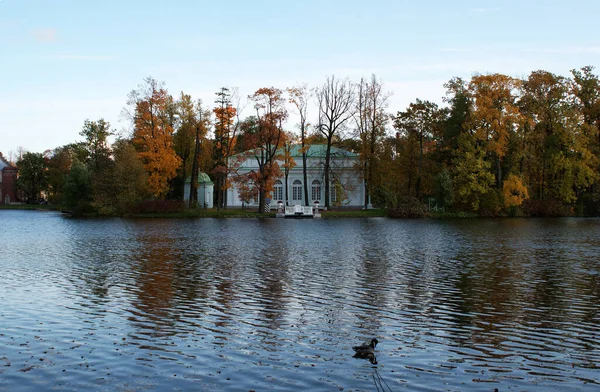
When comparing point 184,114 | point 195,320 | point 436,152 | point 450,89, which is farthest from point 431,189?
point 195,320

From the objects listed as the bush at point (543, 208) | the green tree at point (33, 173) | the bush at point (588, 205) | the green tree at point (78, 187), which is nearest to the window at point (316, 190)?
the bush at point (543, 208)

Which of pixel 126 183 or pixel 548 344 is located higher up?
pixel 126 183

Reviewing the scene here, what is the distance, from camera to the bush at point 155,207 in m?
65.8

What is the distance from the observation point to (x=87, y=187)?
226 ft

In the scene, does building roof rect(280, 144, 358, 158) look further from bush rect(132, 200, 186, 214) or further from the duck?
the duck

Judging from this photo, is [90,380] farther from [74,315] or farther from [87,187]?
[87,187]

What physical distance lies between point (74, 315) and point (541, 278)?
14278 mm

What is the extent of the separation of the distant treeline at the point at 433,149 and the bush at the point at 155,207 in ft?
0.38

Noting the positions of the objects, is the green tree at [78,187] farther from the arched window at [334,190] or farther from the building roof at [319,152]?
the arched window at [334,190]

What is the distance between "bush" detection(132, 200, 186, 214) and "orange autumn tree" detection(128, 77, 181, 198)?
1.27m

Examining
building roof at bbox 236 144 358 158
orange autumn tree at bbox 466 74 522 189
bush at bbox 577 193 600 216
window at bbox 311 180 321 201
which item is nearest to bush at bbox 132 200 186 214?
building roof at bbox 236 144 358 158

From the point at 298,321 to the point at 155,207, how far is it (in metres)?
55.2

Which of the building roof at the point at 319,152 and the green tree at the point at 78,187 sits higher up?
the building roof at the point at 319,152

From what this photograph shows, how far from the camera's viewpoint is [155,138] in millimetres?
66562
